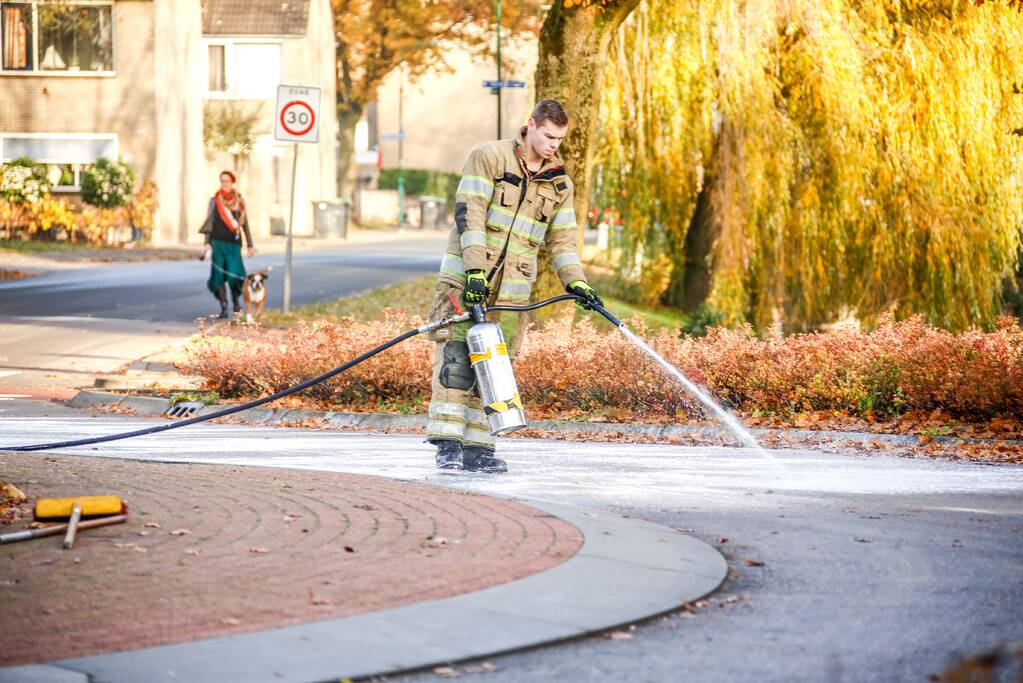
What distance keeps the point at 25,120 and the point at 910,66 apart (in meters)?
29.3

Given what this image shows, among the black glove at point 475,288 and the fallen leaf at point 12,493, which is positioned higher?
the black glove at point 475,288

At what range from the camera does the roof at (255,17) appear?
54.3 meters

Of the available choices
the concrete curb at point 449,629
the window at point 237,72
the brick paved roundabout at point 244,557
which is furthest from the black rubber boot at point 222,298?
the window at point 237,72

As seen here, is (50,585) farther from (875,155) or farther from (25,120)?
(25,120)

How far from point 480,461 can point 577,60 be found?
8.27 metres

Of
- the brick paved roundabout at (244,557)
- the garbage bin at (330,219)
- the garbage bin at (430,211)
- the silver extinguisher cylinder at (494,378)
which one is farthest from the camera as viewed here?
the garbage bin at (430,211)

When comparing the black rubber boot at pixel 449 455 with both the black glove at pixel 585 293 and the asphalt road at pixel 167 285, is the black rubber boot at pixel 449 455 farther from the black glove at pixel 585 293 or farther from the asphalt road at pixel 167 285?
the asphalt road at pixel 167 285

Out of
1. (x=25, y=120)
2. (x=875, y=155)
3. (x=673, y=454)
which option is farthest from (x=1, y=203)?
(x=673, y=454)

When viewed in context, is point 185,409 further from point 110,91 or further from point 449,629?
point 110,91

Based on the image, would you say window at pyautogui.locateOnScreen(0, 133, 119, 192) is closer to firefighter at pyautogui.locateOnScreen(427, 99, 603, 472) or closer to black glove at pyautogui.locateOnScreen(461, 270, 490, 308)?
firefighter at pyautogui.locateOnScreen(427, 99, 603, 472)

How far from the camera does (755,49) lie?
771 inches

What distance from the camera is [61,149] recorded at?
1672 inches

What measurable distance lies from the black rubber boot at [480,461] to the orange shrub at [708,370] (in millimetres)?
3560

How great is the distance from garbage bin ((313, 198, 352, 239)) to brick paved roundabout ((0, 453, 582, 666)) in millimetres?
43583
